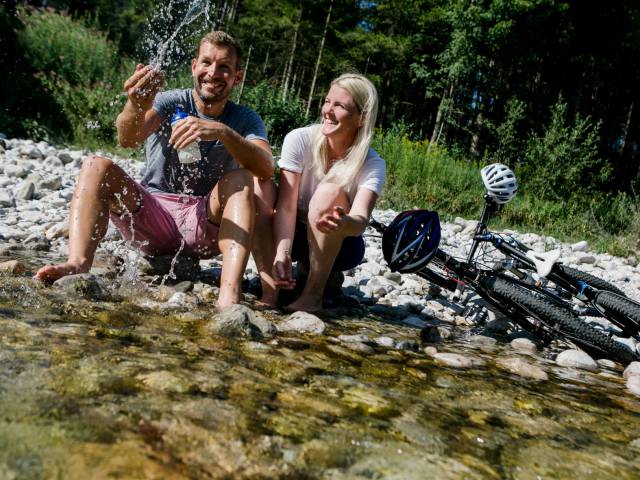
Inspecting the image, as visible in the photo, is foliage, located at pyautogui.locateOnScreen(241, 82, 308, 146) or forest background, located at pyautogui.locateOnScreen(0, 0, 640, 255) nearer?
forest background, located at pyautogui.locateOnScreen(0, 0, 640, 255)

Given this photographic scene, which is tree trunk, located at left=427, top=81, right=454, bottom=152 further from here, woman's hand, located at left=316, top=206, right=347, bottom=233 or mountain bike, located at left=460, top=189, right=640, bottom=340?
woman's hand, located at left=316, top=206, right=347, bottom=233

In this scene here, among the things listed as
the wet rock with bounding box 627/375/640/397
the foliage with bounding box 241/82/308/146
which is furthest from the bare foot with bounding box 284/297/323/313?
the foliage with bounding box 241/82/308/146

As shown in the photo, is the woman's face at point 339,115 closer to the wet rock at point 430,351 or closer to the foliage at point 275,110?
the wet rock at point 430,351

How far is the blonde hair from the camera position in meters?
2.92

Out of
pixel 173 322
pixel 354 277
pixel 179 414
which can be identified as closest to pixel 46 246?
pixel 173 322

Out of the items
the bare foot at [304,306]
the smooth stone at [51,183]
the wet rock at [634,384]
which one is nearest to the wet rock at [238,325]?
the bare foot at [304,306]

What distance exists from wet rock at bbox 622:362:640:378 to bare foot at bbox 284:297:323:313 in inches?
61.7

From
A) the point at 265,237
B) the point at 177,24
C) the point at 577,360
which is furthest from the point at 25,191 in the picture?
the point at 177,24

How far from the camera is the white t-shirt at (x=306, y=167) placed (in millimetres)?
2939

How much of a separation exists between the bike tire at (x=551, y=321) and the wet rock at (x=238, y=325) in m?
1.50

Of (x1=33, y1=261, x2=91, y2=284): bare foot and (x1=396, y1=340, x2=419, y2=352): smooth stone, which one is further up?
(x1=33, y1=261, x2=91, y2=284): bare foot

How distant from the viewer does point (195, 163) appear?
2986 millimetres

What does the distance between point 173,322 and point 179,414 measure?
38.1 inches

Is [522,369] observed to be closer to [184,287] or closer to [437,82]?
[184,287]
